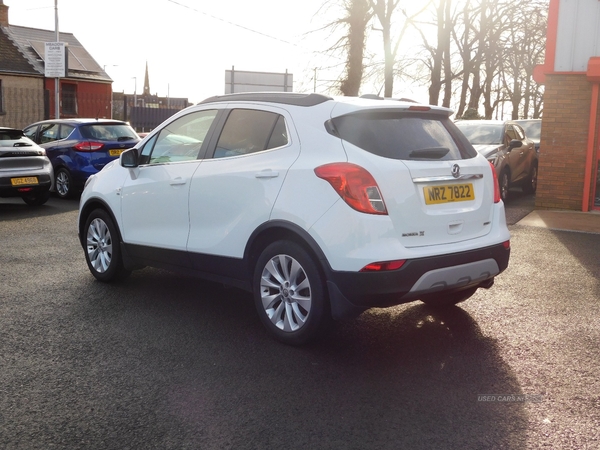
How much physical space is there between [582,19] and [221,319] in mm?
10452

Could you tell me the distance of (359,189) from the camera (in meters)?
4.59

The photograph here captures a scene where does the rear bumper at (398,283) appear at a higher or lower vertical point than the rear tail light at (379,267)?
lower

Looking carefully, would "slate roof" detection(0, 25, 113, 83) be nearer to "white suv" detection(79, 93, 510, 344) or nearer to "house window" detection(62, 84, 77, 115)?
"house window" detection(62, 84, 77, 115)

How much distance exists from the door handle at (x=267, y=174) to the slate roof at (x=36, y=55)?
34.2m

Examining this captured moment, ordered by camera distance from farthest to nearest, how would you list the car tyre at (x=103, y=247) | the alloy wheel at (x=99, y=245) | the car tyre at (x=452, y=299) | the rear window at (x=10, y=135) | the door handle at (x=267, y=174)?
the rear window at (x=10, y=135), the alloy wheel at (x=99, y=245), the car tyre at (x=103, y=247), the car tyre at (x=452, y=299), the door handle at (x=267, y=174)

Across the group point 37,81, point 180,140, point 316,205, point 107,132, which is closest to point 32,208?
point 107,132

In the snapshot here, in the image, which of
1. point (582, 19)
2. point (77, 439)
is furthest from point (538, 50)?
point (77, 439)

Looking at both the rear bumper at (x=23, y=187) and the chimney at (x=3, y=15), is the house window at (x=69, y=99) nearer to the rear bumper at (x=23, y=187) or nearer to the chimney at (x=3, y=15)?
the chimney at (x=3, y=15)

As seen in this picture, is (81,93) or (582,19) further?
(81,93)

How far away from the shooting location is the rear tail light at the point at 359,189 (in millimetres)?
4578

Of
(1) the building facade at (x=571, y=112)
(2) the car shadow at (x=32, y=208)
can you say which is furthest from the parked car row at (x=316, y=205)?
(1) the building facade at (x=571, y=112)

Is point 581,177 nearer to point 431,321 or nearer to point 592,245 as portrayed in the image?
point 592,245

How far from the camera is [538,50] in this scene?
44281 mm

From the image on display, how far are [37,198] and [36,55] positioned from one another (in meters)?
27.7
